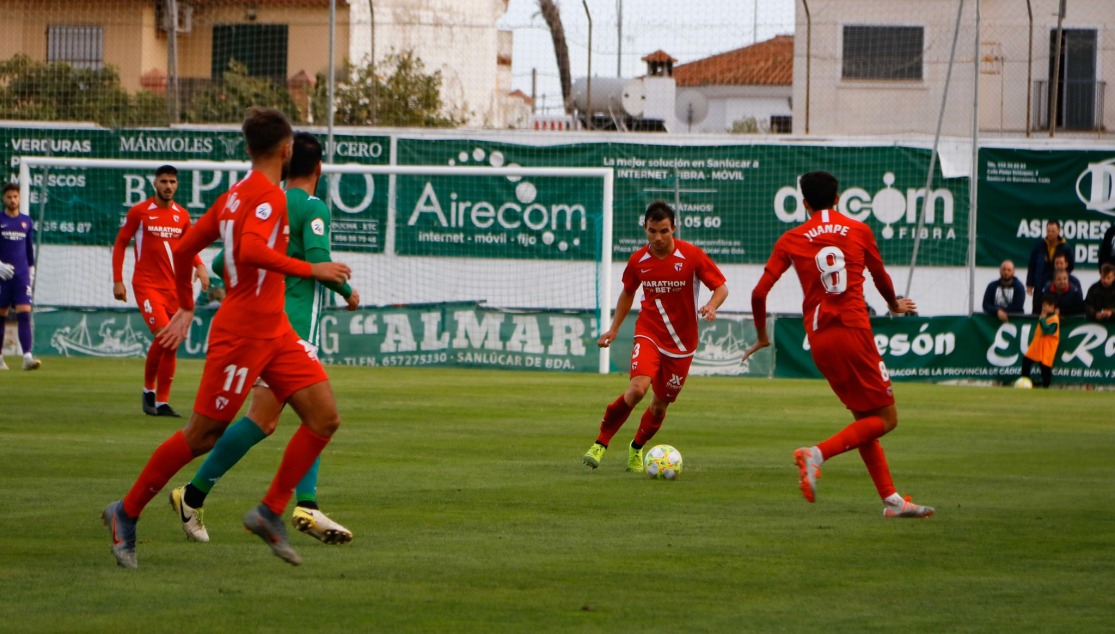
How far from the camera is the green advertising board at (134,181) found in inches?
947

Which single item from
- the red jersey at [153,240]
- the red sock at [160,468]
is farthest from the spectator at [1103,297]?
the red sock at [160,468]

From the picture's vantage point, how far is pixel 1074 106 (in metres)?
30.2

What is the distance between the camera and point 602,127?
90.3 feet

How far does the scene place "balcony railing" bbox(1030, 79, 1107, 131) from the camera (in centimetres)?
2897

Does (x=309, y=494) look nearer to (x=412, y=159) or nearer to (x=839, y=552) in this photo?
(x=839, y=552)

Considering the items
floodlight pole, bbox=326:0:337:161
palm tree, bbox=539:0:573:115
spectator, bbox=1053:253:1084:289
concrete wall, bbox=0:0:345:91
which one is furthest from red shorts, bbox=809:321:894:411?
concrete wall, bbox=0:0:345:91

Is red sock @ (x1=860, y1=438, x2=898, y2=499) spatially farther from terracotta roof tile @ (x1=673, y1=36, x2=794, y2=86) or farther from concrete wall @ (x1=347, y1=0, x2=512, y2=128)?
terracotta roof tile @ (x1=673, y1=36, x2=794, y2=86)

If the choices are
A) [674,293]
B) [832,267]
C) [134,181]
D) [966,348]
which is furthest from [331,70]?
[832,267]

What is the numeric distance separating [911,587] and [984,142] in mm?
18929

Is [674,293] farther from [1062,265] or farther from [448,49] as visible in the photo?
[448,49]

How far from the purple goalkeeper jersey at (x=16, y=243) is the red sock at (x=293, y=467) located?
13.5 metres

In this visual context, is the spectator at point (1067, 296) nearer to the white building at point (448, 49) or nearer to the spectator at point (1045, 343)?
the spectator at point (1045, 343)

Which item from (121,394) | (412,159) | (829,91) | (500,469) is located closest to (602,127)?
(412,159)

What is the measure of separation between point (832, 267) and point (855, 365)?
593 millimetres
